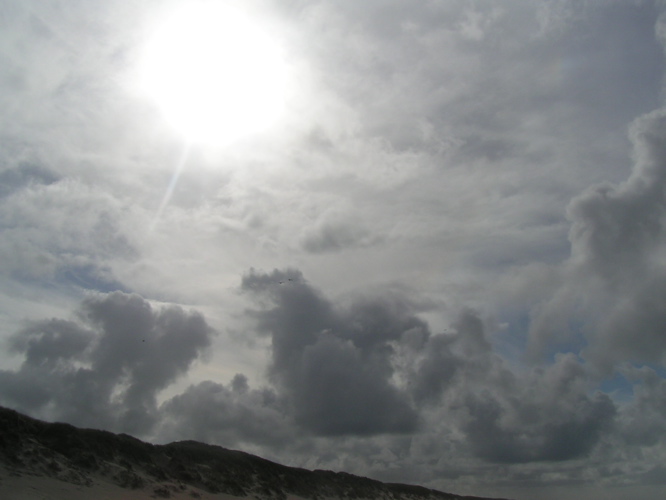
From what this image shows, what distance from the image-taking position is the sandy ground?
→ 2897 cm

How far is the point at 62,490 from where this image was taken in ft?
105

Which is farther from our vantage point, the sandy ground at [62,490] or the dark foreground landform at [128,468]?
the dark foreground landform at [128,468]

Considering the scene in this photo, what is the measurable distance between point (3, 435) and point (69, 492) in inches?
248

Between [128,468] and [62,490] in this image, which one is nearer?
[62,490]

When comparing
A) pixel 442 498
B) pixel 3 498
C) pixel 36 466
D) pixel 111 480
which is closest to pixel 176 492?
pixel 111 480

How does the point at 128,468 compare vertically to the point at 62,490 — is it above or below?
above

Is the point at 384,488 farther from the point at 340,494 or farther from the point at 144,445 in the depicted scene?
the point at 144,445

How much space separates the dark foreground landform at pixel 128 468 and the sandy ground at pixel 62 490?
0.06 metres

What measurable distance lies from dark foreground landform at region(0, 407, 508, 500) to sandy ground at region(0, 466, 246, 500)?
61 mm

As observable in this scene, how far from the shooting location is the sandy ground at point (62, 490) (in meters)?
29.0

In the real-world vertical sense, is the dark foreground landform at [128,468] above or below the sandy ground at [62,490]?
above

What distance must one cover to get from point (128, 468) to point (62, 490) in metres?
10.8

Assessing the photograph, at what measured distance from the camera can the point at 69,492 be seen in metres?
32.2

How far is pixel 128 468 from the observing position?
42281mm
